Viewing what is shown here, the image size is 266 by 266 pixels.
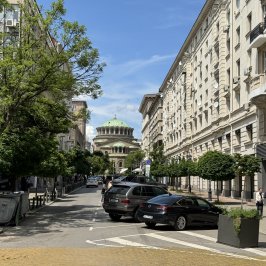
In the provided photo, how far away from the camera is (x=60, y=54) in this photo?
21344 millimetres

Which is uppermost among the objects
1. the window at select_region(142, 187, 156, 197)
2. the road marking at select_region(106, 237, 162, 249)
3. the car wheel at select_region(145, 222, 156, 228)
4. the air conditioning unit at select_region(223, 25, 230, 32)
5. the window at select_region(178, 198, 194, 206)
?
the air conditioning unit at select_region(223, 25, 230, 32)

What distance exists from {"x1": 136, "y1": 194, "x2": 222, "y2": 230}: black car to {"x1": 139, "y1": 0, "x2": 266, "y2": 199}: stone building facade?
547 inches

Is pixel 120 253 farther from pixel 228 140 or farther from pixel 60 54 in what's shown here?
pixel 228 140

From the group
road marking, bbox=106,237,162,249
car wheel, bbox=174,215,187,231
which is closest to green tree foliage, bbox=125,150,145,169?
car wheel, bbox=174,215,187,231

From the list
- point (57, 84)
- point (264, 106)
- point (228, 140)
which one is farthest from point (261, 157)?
point (57, 84)

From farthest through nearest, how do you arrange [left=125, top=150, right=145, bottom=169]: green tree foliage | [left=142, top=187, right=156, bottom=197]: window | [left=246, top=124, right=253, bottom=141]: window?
[left=125, top=150, right=145, bottom=169]: green tree foliage
[left=246, top=124, right=253, bottom=141]: window
[left=142, top=187, right=156, bottom=197]: window

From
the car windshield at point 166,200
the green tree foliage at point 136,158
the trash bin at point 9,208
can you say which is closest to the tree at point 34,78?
the trash bin at point 9,208

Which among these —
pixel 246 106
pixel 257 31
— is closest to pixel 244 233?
pixel 257 31

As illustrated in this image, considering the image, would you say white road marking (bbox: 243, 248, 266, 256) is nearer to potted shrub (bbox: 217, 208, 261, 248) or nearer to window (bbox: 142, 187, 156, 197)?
potted shrub (bbox: 217, 208, 261, 248)

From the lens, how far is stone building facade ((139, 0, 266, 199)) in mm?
34688

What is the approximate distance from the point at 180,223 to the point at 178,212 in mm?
423

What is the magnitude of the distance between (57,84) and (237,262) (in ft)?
42.4

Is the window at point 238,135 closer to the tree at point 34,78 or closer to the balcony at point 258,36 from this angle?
the balcony at point 258,36

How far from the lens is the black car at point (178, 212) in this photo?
18125 mm
